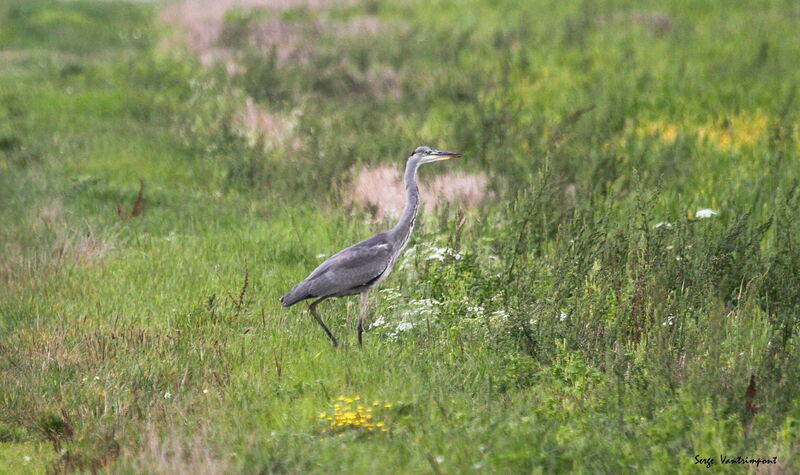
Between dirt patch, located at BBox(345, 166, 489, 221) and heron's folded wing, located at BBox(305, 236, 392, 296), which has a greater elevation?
heron's folded wing, located at BBox(305, 236, 392, 296)

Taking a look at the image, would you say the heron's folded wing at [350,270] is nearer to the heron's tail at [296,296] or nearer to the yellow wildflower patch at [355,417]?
the heron's tail at [296,296]

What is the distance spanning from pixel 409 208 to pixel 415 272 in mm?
1277

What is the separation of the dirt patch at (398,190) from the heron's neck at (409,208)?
9.19 ft

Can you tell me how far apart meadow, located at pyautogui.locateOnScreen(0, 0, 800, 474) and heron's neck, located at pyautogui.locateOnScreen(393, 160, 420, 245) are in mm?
645

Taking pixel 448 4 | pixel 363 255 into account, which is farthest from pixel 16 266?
pixel 448 4

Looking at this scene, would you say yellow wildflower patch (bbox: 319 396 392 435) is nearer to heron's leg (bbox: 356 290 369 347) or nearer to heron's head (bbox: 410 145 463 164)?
heron's leg (bbox: 356 290 369 347)

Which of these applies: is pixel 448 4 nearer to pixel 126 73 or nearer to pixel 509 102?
pixel 126 73

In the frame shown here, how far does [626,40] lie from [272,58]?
828 centimetres

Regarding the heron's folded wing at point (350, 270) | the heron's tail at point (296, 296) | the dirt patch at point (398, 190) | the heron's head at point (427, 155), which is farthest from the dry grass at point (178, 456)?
the dirt patch at point (398, 190)

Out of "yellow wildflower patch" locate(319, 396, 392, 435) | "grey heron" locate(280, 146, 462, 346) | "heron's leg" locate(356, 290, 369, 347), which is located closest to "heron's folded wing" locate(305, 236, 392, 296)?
"grey heron" locate(280, 146, 462, 346)

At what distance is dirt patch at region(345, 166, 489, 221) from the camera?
37.5 feet

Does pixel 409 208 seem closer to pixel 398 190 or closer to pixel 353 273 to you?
pixel 353 273

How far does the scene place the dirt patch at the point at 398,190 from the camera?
11.4m

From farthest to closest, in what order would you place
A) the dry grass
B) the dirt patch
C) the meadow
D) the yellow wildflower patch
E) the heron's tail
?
the dirt patch
the heron's tail
the yellow wildflower patch
the meadow
the dry grass
